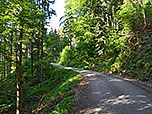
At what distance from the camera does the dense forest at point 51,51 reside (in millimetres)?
5902

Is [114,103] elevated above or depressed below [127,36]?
below

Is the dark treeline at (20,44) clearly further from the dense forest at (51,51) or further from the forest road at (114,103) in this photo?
the forest road at (114,103)

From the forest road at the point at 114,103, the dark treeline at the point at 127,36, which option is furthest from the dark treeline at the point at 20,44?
the dark treeline at the point at 127,36

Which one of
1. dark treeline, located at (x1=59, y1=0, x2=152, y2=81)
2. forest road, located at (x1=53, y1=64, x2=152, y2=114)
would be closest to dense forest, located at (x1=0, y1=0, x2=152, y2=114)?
dark treeline, located at (x1=59, y1=0, x2=152, y2=81)

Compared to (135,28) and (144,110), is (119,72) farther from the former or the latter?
(144,110)

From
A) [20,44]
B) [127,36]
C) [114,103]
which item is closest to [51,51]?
[20,44]

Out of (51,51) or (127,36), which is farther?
(127,36)

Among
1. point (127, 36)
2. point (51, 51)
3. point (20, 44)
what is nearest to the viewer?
point (20, 44)

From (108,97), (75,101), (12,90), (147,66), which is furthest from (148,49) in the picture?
(12,90)

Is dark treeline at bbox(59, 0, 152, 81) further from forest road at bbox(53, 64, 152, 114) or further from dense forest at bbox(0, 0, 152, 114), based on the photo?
forest road at bbox(53, 64, 152, 114)

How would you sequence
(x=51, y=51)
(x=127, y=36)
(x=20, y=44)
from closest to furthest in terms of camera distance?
(x=20, y=44)
(x=51, y=51)
(x=127, y=36)

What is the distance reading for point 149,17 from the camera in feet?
53.2

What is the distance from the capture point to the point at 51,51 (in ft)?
34.1

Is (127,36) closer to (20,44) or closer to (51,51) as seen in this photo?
(51,51)
